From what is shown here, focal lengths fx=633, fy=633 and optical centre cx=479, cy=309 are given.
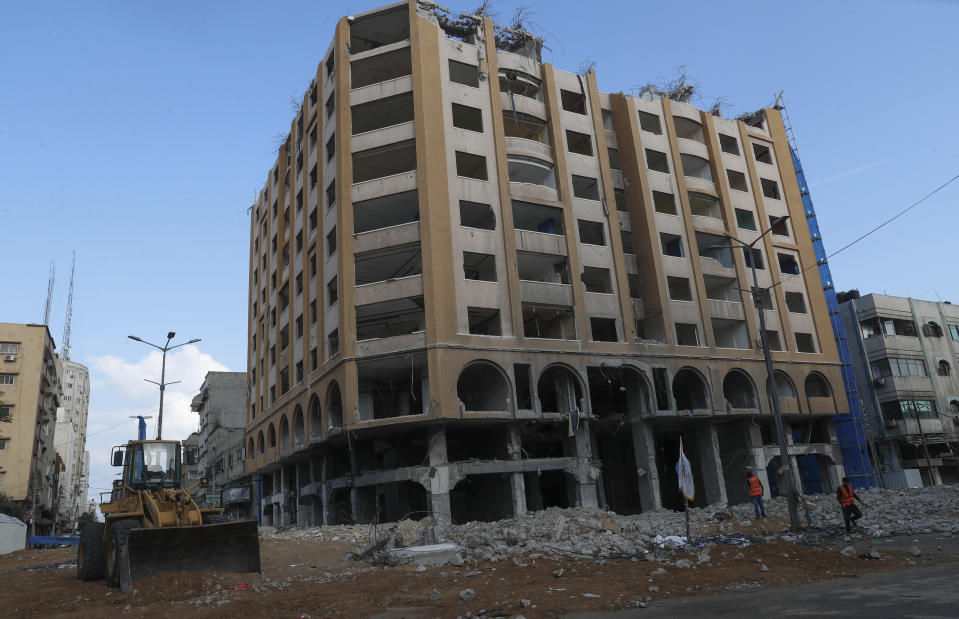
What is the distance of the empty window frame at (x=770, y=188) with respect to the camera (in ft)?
145

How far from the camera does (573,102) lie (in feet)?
126

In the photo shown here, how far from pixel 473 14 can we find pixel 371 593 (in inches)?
1285

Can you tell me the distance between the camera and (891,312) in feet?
172

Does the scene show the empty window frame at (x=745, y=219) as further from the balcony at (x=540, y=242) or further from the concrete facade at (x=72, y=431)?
the concrete facade at (x=72, y=431)

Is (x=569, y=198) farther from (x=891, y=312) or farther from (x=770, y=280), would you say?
(x=891, y=312)

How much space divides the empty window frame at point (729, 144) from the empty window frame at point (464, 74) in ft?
61.1

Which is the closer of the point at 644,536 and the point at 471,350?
the point at 644,536

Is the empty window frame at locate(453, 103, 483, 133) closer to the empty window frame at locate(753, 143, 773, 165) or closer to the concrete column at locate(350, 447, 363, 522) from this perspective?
the concrete column at locate(350, 447, 363, 522)

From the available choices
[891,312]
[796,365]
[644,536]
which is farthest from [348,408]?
[891,312]

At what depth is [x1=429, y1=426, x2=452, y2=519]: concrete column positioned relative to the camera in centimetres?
2703

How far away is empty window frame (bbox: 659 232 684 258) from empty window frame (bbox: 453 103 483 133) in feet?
41.2

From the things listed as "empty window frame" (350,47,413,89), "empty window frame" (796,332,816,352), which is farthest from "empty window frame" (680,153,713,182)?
"empty window frame" (350,47,413,89)

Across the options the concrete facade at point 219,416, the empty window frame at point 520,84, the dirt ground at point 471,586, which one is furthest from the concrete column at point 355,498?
the concrete facade at point 219,416

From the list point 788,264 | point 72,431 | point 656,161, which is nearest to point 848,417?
point 788,264
